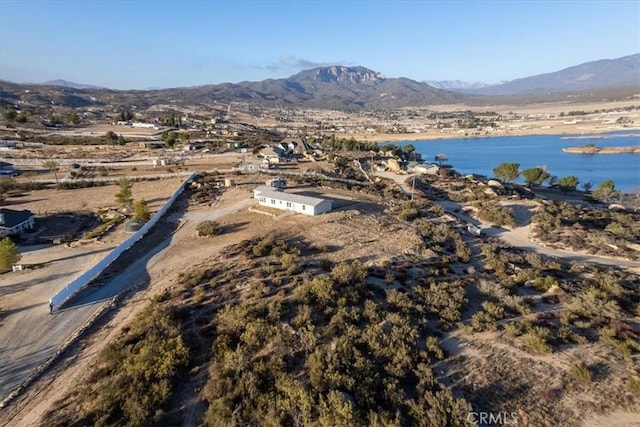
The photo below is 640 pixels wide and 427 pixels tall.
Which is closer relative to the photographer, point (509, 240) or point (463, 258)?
point (463, 258)

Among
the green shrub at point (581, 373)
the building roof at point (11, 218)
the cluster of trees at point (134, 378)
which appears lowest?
the green shrub at point (581, 373)

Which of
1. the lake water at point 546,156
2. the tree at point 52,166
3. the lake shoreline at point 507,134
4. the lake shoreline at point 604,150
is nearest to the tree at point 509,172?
the lake water at point 546,156

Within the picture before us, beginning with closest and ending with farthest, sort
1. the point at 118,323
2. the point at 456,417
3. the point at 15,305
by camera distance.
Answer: the point at 456,417, the point at 118,323, the point at 15,305

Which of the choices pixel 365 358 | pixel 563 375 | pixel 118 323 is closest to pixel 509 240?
pixel 563 375

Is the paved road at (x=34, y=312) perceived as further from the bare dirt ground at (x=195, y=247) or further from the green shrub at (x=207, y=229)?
the green shrub at (x=207, y=229)

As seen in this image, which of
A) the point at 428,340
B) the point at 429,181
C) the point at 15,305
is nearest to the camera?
the point at 428,340

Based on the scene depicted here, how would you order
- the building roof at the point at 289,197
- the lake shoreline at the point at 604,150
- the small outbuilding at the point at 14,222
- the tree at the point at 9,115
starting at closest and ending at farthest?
the small outbuilding at the point at 14,222
the building roof at the point at 289,197
the tree at the point at 9,115
the lake shoreline at the point at 604,150

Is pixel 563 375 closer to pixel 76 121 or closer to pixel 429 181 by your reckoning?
pixel 429 181
